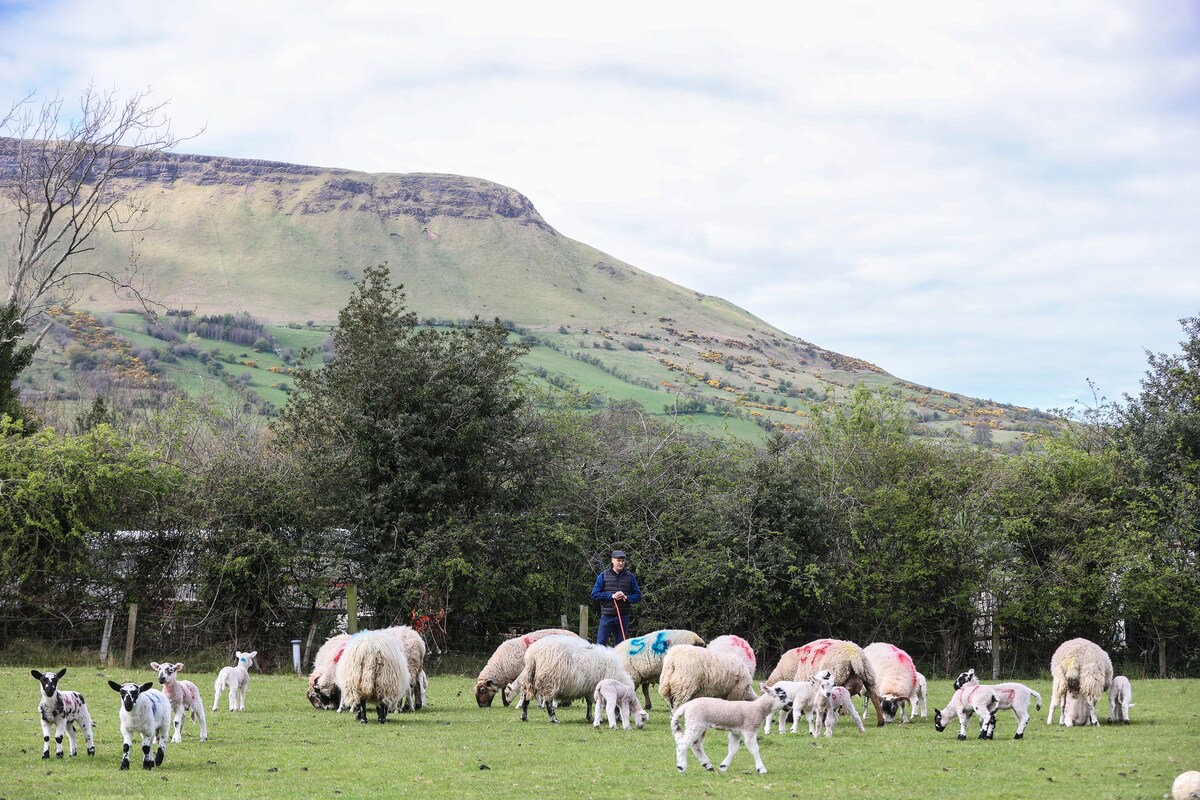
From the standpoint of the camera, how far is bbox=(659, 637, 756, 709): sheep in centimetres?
1477

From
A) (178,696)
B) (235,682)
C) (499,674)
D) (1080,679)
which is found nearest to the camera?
(178,696)

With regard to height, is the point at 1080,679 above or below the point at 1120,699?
above

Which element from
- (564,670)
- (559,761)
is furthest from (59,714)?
(564,670)

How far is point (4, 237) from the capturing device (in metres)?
126

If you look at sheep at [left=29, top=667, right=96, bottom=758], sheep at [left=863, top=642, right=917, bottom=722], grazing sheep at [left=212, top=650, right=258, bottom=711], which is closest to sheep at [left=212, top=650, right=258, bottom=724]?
grazing sheep at [left=212, top=650, right=258, bottom=711]

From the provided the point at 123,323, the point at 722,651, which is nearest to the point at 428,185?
the point at 123,323

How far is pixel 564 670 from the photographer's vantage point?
50.7 feet

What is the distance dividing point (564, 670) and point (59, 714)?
656cm

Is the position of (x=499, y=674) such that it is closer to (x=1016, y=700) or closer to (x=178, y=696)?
(x=178, y=696)

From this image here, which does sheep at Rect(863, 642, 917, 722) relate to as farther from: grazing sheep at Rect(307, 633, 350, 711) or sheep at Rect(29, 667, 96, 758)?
sheep at Rect(29, 667, 96, 758)

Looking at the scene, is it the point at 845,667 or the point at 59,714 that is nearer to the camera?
the point at 59,714

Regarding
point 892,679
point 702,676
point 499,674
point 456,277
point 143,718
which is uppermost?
point 456,277

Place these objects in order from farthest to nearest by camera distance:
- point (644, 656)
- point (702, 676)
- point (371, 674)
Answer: point (644, 656)
point (371, 674)
point (702, 676)

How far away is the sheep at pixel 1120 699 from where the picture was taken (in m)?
15.4
